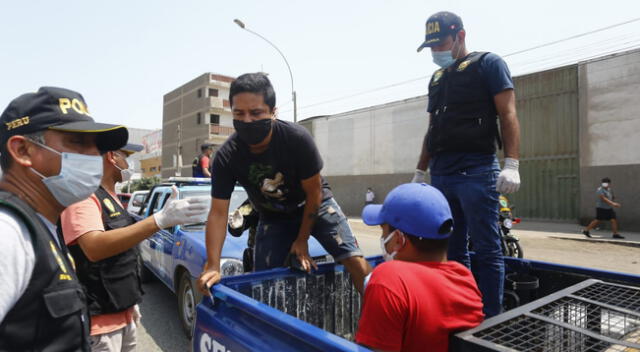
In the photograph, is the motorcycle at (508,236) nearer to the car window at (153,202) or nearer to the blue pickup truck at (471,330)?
the blue pickup truck at (471,330)

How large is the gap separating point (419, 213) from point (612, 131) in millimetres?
16018

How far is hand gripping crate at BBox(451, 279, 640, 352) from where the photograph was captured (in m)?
1.31

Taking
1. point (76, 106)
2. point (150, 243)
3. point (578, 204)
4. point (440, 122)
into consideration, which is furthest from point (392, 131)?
point (76, 106)

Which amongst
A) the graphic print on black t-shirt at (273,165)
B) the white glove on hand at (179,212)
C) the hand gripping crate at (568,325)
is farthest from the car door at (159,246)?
the hand gripping crate at (568,325)

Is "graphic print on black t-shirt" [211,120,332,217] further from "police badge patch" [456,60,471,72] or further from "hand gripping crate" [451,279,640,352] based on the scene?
"hand gripping crate" [451,279,640,352]

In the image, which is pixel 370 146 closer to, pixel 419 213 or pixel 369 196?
pixel 369 196

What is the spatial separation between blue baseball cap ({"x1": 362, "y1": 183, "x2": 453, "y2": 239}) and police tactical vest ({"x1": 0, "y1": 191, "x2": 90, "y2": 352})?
1110 mm

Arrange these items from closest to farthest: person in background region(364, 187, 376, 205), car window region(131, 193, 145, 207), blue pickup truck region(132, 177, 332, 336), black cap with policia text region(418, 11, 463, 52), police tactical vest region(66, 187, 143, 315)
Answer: police tactical vest region(66, 187, 143, 315), black cap with policia text region(418, 11, 463, 52), blue pickup truck region(132, 177, 332, 336), car window region(131, 193, 145, 207), person in background region(364, 187, 376, 205)

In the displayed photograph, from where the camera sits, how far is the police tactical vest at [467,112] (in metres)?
2.48

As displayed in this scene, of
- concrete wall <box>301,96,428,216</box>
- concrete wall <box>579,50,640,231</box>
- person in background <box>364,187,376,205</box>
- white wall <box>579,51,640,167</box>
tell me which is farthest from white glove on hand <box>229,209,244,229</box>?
person in background <box>364,187,376,205</box>

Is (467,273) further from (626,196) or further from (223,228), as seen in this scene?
(626,196)

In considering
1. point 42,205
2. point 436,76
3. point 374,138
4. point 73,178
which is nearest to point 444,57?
point 436,76

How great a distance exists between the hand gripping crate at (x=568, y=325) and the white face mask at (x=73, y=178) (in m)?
1.31

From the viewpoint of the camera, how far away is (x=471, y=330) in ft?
4.43
